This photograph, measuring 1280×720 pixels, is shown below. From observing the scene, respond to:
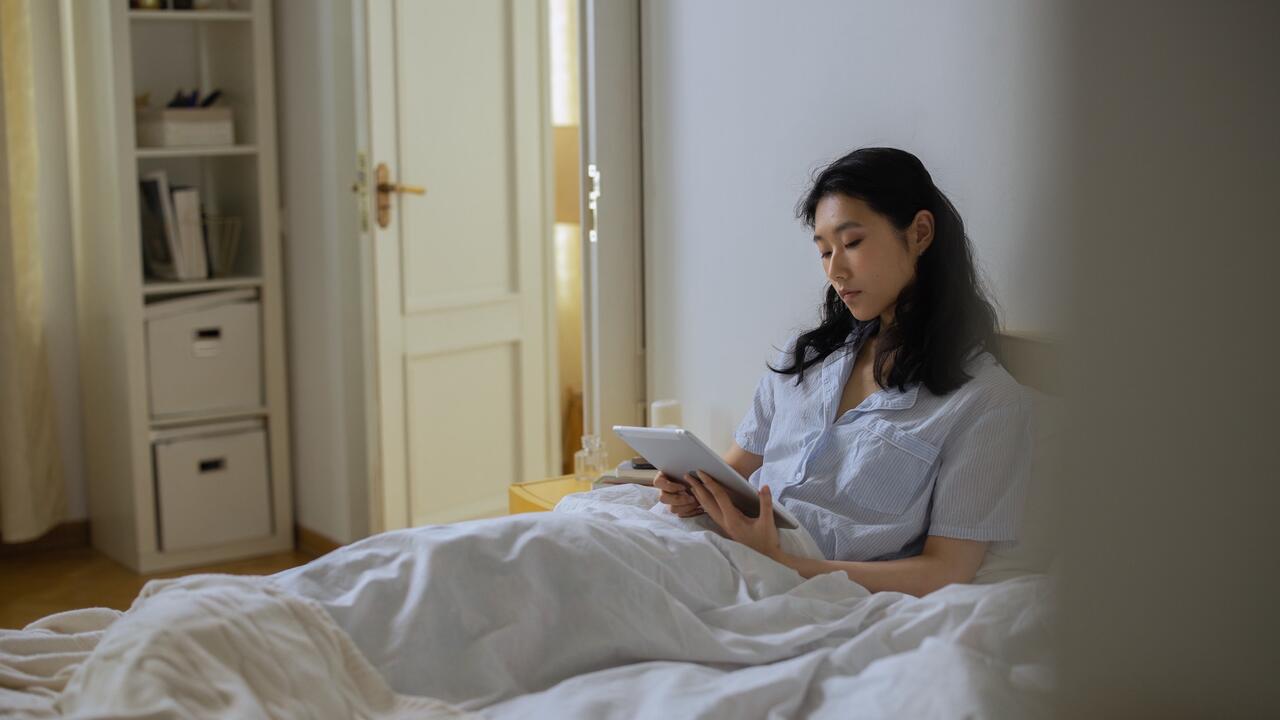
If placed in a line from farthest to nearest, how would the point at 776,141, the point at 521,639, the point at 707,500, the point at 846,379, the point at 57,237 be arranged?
the point at 57,237 → the point at 776,141 → the point at 846,379 → the point at 707,500 → the point at 521,639

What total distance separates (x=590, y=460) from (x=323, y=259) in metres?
1.21

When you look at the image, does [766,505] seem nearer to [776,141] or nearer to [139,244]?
[776,141]

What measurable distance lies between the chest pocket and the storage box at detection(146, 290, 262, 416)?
2.21 meters

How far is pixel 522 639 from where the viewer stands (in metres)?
1.36

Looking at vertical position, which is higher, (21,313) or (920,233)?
(920,233)

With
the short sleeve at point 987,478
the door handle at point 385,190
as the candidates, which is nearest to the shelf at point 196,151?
the door handle at point 385,190

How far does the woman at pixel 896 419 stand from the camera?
64.9 inches

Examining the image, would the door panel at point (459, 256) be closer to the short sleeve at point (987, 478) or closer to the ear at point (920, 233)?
the ear at point (920, 233)

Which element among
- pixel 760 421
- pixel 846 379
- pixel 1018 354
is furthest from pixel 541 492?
pixel 1018 354

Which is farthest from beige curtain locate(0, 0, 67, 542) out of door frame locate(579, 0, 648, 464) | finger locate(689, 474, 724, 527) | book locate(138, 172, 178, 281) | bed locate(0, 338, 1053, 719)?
finger locate(689, 474, 724, 527)

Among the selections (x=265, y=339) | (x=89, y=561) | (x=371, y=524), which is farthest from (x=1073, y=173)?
(x=89, y=561)

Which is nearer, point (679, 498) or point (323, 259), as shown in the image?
point (679, 498)

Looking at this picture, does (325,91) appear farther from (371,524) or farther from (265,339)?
(371,524)

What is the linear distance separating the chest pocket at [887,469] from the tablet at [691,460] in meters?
0.12
